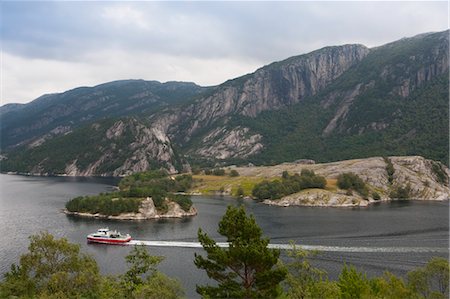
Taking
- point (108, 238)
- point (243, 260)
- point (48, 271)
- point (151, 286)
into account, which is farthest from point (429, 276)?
point (108, 238)

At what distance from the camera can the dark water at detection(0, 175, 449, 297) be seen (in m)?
105

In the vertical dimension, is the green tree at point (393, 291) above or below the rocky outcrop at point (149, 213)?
above

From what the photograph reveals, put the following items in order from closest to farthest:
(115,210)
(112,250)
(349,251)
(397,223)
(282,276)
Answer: (282,276) < (349,251) < (112,250) < (397,223) < (115,210)

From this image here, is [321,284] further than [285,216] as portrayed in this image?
No

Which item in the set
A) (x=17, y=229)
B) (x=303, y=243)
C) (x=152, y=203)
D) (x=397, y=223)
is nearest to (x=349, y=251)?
(x=303, y=243)

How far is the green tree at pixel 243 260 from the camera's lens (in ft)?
146

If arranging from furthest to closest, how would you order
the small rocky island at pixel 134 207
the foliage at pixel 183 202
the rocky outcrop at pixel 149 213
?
1. the foliage at pixel 183 202
2. the small rocky island at pixel 134 207
3. the rocky outcrop at pixel 149 213

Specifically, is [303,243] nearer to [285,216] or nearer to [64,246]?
[285,216]

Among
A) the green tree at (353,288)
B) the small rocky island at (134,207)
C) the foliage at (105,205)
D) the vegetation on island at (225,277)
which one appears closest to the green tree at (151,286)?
the vegetation on island at (225,277)

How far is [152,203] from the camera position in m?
186

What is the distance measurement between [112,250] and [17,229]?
1666 inches

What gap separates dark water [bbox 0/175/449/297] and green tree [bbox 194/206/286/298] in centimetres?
3719

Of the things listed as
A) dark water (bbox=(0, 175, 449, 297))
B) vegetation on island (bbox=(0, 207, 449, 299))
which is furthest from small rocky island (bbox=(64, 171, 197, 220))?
vegetation on island (bbox=(0, 207, 449, 299))

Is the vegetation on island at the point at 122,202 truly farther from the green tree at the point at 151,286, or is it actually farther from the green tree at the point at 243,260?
the green tree at the point at 243,260
